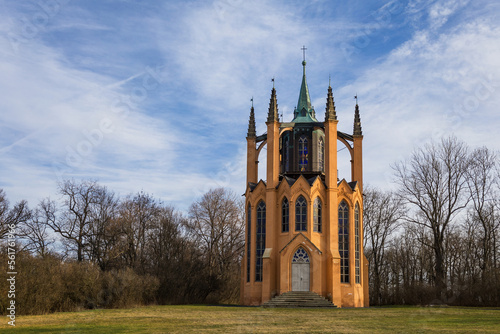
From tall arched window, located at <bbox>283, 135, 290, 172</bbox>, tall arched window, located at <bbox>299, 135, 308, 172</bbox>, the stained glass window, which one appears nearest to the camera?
the stained glass window

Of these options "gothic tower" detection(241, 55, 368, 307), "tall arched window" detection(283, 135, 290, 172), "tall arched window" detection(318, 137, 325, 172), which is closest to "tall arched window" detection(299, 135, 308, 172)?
"gothic tower" detection(241, 55, 368, 307)

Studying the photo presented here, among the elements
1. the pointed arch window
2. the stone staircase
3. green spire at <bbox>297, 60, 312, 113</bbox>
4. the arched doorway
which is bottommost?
the stone staircase

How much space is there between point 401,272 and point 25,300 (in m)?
43.2

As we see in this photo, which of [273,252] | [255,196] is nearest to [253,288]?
[273,252]

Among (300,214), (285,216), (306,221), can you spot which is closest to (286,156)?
(285,216)

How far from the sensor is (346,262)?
126ft

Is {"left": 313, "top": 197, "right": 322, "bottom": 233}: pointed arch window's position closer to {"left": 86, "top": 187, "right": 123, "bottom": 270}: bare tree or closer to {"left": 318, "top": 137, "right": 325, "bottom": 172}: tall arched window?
{"left": 318, "top": 137, "right": 325, "bottom": 172}: tall arched window

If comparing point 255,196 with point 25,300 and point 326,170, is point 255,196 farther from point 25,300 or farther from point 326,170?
point 25,300

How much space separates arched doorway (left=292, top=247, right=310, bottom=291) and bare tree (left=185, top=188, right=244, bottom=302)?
17311mm

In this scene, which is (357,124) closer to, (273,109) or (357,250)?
(273,109)

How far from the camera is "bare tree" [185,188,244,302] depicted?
54344mm

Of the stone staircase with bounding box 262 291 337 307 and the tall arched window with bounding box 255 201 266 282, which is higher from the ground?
the tall arched window with bounding box 255 201 266 282

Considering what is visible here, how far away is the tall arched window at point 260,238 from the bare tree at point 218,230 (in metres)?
14.7

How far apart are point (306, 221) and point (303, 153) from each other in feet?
21.7
